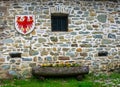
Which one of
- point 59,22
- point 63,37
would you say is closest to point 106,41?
point 63,37

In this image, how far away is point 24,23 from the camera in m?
13.9

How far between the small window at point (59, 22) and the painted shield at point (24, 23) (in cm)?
88

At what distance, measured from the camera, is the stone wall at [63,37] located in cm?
1395

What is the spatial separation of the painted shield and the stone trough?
5.33 ft

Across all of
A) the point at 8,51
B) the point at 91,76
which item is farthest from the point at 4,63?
the point at 91,76

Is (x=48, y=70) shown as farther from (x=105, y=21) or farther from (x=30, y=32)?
(x=105, y=21)

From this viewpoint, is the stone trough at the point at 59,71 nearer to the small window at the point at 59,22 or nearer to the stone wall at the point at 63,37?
the stone wall at the point at 63,37

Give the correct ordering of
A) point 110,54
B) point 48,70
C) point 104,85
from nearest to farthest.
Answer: point 104,85 → point 48,70 → point 110,54

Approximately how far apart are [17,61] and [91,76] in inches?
119

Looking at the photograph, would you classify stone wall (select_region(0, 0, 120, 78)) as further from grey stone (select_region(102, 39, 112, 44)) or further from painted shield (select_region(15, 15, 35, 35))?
painted shield (select_region(15, 15, 35, 35))

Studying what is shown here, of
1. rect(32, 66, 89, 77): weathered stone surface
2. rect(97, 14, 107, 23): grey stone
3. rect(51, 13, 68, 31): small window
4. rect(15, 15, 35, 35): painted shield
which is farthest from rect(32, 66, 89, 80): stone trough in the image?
rect(97, 14, 107, 23): grey stone

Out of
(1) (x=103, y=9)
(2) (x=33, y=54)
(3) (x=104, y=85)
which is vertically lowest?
(3) (x=104, y=85)

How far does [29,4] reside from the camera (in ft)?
46.4

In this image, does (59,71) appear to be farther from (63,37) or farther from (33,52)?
(63,37)
